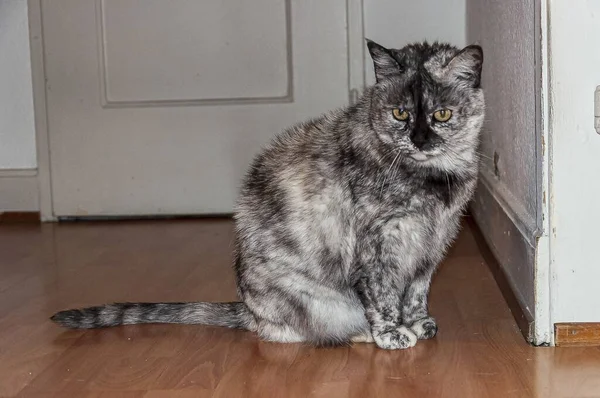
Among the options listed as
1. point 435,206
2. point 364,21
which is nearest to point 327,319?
point 435,206

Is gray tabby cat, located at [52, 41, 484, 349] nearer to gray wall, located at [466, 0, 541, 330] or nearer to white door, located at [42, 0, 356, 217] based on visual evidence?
gray wall, located at [466, 0, 541, 330]

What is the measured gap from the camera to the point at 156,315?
2410 mm

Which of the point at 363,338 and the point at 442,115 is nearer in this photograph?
the point at 442,115

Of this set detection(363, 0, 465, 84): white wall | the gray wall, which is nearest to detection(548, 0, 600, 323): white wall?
the gray wall

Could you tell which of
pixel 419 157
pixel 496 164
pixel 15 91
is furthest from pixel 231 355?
pixel 15 91

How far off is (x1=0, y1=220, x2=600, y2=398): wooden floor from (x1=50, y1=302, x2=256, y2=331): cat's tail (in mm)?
28

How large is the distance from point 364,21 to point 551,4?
201 centimetres

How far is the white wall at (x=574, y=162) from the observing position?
2.09 metres

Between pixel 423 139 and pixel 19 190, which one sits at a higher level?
pixel 423 139

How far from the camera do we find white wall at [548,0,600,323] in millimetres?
2092

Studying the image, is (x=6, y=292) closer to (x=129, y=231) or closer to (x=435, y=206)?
(x=129, y=231)

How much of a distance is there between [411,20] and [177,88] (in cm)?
105

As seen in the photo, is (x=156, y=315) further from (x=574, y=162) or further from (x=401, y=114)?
(x=574, y=162)

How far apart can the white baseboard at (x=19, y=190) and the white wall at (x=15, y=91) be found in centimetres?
5
